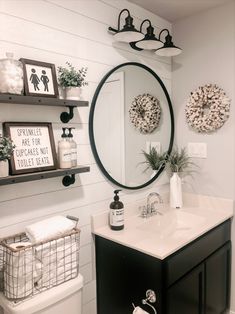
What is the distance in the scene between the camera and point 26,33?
1.43 meters

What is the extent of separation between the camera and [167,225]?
203 cm

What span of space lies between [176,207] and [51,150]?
1.23 meters

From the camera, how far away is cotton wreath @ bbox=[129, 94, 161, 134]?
2.14m

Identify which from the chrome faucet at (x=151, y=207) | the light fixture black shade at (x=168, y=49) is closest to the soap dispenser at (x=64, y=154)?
the chrome faucet at (x=151, y=207)

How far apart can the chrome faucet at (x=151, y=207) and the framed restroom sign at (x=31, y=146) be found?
875 mm

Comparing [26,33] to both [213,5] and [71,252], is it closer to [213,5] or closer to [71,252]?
[71,252]

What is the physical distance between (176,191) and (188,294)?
2.63ft

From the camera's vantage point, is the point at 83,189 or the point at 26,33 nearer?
the point at 26,33

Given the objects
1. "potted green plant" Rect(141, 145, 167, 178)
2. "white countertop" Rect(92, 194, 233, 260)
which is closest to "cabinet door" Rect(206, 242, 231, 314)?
"white countertop" Rect(92, 194, 233, 260)

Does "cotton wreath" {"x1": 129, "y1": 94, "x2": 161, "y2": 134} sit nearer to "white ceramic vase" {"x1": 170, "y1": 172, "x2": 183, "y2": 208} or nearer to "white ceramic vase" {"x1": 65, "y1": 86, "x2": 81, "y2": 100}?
"white ceramic vase" {"x1": 170, "y1": 172, "x2": 183, "y2": 208}

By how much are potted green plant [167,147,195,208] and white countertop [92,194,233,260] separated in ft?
0.26

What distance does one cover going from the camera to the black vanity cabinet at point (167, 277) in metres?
1.51

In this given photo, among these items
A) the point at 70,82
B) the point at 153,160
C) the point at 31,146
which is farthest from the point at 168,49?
the point at 31,146

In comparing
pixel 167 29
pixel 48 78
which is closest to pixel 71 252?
pixel 48 78
